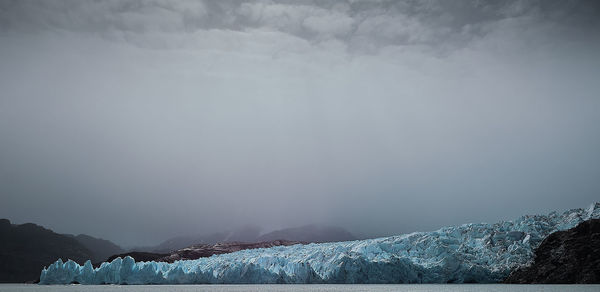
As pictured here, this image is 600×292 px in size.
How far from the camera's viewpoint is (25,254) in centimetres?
18525

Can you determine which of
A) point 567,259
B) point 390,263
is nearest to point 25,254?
point 390,263

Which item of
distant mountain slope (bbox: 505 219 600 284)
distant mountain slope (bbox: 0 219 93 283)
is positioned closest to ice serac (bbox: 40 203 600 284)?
distant mountain slope (bbox: 505 219 600 284)

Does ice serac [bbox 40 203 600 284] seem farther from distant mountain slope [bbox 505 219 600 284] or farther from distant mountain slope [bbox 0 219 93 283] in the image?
distant mountain slope [bbox 0 219 93 283]

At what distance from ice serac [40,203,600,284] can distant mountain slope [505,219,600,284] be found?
1.15 m

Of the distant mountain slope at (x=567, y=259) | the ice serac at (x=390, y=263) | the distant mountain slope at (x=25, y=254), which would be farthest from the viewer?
the distant mountain slope at (x=25, y=254)

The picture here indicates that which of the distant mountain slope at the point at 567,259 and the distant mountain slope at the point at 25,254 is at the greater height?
the distant mountain slope at the point at 25,254

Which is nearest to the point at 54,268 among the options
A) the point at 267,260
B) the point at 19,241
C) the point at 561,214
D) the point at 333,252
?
the point at 267,260

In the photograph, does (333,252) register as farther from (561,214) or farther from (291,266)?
(561,214)

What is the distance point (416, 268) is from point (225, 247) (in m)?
76.5

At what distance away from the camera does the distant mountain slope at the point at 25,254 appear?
170262 millimetres

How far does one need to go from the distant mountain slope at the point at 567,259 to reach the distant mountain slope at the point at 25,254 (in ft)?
540

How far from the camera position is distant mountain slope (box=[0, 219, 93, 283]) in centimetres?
17026

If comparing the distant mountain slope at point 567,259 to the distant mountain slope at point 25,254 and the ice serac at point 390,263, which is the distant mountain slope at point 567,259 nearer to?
the ice serac at point 390,263

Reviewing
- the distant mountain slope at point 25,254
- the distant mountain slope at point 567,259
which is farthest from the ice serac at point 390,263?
the distant mountain slope at point 25,254
